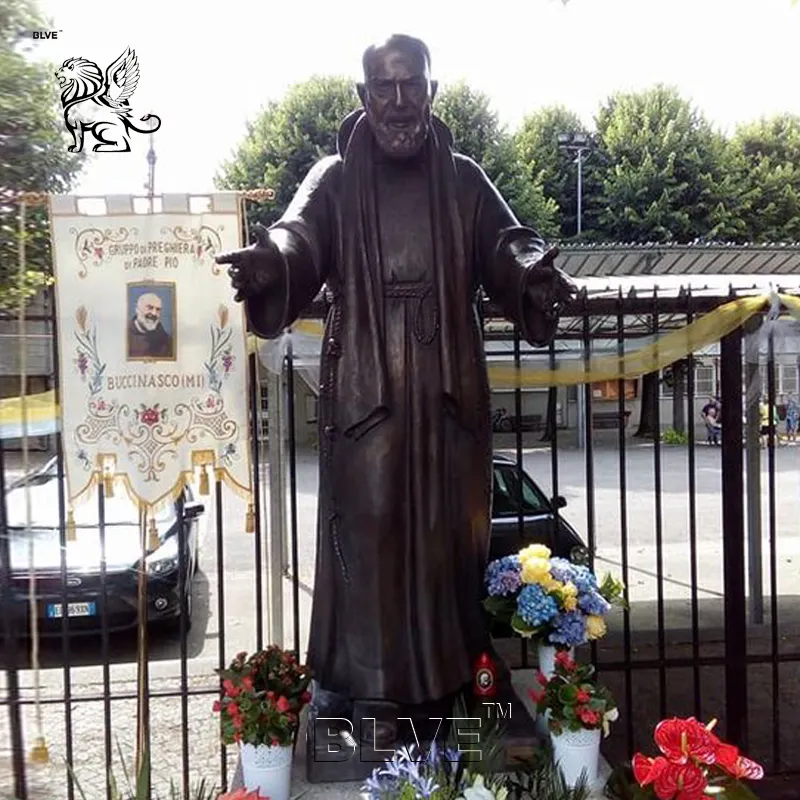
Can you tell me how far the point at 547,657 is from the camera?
261cm

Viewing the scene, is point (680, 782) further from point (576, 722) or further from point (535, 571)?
point (535, 571)

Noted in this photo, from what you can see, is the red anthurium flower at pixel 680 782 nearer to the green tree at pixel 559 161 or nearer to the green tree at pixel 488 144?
the green tree at pixel 488 144

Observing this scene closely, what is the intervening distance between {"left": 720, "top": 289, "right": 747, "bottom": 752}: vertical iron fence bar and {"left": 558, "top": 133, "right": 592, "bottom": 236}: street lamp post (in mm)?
18471

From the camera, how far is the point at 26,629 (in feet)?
19.2

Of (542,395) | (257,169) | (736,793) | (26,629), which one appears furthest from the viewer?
(542,395)

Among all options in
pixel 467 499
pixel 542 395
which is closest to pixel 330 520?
pixel 467 499

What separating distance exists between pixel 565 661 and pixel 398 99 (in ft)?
5.79

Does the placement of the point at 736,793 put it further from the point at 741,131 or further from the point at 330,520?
the point at 741,131

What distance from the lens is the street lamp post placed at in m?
21.6

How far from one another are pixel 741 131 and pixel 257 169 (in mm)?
13706

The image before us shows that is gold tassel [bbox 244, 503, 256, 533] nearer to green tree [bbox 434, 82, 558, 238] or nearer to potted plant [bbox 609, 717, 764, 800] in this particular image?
potted plant [bbox 609, 717, 764, 800]

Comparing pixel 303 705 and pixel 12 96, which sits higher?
pixel 12 96

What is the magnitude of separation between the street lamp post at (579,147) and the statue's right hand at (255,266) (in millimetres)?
20301

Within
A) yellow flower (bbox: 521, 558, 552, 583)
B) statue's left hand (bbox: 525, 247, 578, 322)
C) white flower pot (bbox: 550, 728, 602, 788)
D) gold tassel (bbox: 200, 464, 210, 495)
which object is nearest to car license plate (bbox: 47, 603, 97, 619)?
gold tassel (bbox: 200, 464, 210, 495)
